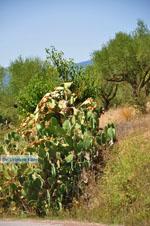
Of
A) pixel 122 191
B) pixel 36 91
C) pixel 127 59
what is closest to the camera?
pixel 122 191

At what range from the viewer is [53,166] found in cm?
598

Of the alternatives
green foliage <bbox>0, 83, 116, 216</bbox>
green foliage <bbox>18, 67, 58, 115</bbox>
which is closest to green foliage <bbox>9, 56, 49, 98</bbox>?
green foliage <bbox>18, 67, 58, 115</bbox>

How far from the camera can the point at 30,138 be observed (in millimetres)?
7379

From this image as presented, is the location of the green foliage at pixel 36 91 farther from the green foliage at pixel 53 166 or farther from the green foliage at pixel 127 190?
the green foliage at pixel 127 190

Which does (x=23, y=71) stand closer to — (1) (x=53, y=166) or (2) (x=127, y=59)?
(2) (x=127, y=59)

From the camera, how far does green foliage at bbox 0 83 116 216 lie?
5.96 metres

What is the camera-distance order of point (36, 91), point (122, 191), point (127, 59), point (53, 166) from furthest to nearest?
point (127, 59), point (36, 91), point (53, 166), point (122, 191)

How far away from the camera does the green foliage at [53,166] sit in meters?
5.96

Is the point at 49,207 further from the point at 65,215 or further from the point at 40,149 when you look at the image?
the point at 40,149

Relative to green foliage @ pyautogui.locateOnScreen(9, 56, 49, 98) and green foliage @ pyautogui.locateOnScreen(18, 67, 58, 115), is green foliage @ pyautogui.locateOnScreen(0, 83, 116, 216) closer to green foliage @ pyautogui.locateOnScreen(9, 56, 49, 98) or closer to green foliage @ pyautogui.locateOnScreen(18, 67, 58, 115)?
green foliage @ pyautogui.locateOnScreen(18, 67, 58, 115)

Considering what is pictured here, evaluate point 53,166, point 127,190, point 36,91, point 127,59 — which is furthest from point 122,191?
point 127,59

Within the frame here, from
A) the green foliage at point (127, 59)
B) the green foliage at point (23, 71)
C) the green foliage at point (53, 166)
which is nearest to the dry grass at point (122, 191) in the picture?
the green foliage at point (53, 166)

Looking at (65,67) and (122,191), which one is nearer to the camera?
(122,191)

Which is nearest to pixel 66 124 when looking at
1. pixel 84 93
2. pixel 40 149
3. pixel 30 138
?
pixel 40 149
